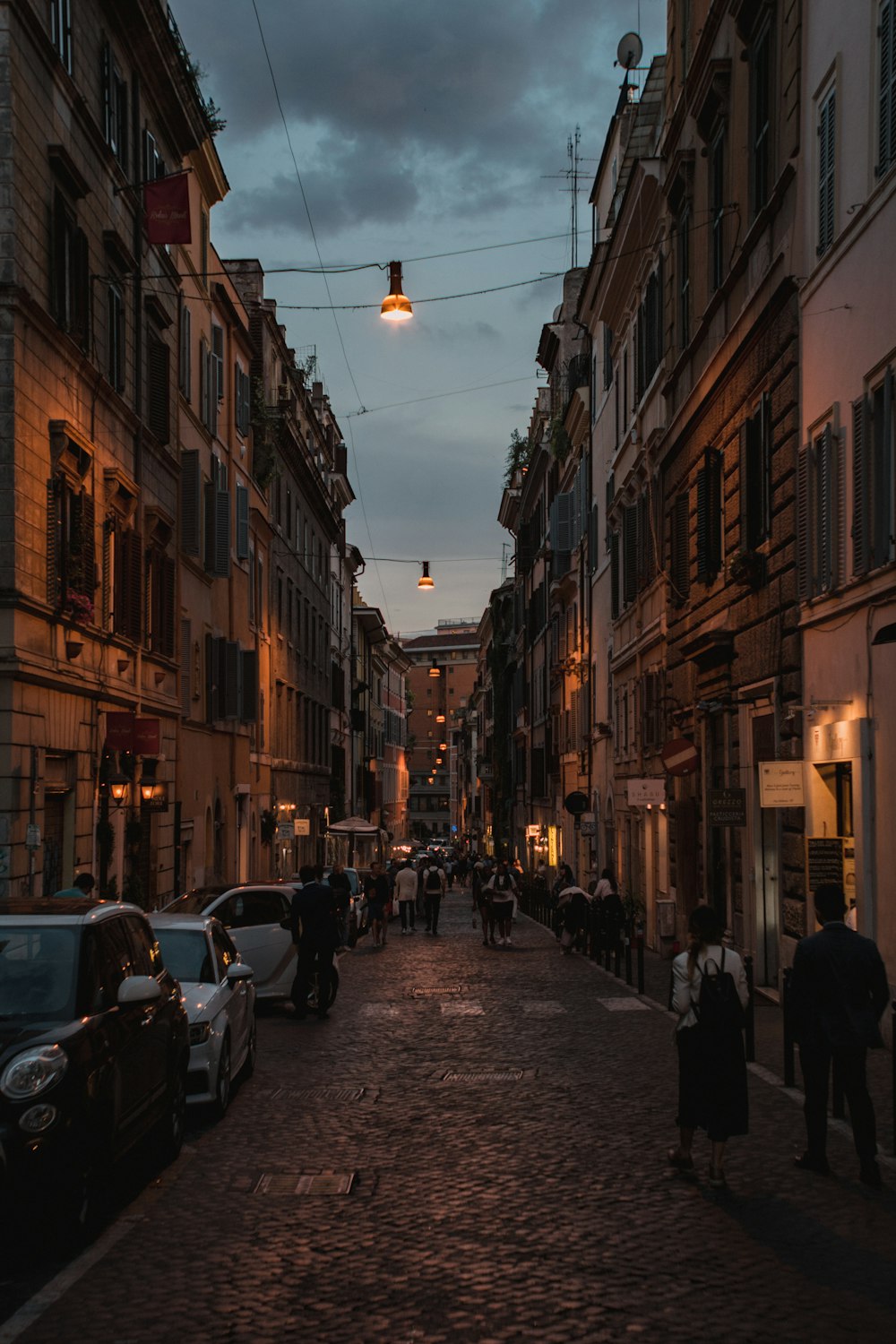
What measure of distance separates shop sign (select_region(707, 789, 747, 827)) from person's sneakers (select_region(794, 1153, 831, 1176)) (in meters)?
9.67

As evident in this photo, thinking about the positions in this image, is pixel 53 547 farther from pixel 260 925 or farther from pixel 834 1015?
pixel 834 1015

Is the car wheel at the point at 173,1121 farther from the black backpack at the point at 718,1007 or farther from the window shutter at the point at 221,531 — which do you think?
the window shutter at the point at 221,531

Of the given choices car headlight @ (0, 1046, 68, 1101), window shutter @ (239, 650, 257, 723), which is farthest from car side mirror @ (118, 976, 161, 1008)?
window shutter @ (239, 650, 257, 723)

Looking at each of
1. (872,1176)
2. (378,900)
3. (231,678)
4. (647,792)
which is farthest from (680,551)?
(872,1176)

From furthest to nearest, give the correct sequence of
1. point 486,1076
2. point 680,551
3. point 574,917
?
point 574,917 < point 680,551 < point 486,1076

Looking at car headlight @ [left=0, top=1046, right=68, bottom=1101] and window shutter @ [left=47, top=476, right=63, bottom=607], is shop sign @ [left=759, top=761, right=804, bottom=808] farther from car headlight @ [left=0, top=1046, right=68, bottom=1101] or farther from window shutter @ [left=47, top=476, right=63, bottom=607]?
car headlight @ [left=0, top=1046, right=68, bottom=1101]

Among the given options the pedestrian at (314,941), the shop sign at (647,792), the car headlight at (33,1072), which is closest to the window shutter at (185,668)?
the shop sign at (647,792)

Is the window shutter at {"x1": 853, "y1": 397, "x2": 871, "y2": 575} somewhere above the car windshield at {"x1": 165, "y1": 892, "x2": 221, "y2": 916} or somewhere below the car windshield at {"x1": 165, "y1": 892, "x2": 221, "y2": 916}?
above

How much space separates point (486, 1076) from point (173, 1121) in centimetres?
424

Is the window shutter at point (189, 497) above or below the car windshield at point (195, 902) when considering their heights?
above

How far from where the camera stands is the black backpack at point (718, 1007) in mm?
9859

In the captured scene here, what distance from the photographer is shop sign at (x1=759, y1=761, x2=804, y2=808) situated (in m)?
17.5

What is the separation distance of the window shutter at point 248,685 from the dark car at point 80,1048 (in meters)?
26.3

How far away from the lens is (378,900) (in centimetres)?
3434
